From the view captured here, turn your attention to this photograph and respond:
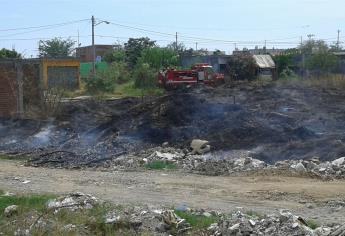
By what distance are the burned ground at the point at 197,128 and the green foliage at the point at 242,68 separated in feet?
75.1

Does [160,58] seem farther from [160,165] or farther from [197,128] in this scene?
[160,165]

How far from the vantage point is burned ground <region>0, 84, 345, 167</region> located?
18.9 m

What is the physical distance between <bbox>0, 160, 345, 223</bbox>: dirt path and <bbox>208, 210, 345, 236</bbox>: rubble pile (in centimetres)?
123

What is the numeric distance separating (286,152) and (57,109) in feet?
41.2

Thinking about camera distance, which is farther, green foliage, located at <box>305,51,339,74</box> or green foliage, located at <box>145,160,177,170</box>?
green foliage, located at <box>305,51,339,74</box>

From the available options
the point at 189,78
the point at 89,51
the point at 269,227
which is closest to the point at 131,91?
the point at 189,78

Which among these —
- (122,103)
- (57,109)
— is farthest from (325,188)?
(122,103)

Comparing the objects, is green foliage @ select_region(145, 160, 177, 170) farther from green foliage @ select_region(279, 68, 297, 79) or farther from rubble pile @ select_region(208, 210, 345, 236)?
green foliage @ select_region(279, 68, 297, 79)

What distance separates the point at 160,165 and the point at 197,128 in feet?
18.1

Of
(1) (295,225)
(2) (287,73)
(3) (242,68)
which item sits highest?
(3) (242,68)

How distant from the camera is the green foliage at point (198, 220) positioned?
9.44 metres

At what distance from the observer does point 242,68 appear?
53.5 metres

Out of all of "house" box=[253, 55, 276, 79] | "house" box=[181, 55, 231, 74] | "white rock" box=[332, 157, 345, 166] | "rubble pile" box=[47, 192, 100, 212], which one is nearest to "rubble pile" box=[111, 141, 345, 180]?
"white rock" box=[332, 157, 345, 166]

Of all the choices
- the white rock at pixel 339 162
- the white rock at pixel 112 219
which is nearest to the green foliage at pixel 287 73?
the white rock at pixel 339 162
